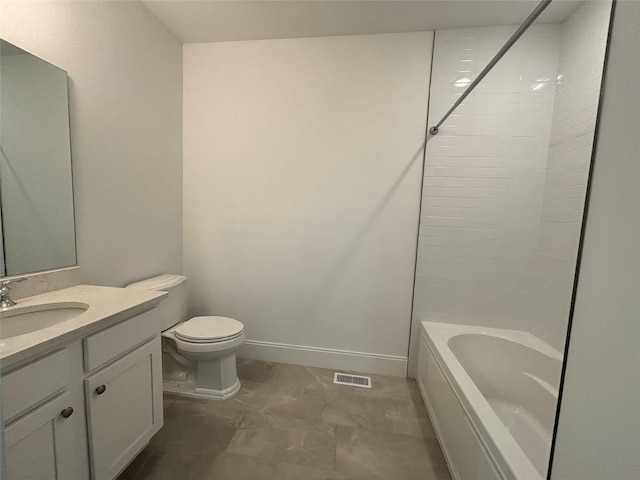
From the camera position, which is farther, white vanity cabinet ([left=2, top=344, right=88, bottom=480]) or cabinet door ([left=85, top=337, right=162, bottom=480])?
cabinet door ([left=85, top=337, right=162, bottom=480])

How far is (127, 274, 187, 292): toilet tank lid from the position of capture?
5.50ft

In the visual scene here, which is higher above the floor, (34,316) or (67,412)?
(34,316)

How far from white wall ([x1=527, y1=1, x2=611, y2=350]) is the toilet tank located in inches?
85.4

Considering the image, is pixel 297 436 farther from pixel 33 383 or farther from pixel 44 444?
pixel 33 383

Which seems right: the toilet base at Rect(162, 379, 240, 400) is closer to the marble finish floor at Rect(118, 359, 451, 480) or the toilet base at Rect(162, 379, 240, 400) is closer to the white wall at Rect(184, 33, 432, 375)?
the marble finish floor at Rect(118, 359, 451, 480)

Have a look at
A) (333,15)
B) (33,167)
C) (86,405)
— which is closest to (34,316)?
(86,405)

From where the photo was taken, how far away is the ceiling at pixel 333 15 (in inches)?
61.6

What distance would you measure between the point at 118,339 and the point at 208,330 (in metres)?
0.69

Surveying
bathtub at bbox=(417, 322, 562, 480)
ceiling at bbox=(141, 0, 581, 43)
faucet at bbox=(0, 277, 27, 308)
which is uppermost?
ceiling at bbox=(141, 0, 581, 43)

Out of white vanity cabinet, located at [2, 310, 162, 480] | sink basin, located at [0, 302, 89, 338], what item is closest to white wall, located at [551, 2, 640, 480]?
white vanity cabinet, located at [2, 310, 162, 480]

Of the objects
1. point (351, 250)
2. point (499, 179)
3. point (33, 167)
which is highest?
point (499, 179)

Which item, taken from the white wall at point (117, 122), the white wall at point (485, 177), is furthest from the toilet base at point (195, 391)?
the white wall at point (485, 177)

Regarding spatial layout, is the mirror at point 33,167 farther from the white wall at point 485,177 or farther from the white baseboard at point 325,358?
the white wall at point 485,177

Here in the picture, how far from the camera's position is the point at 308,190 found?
6.61ft
